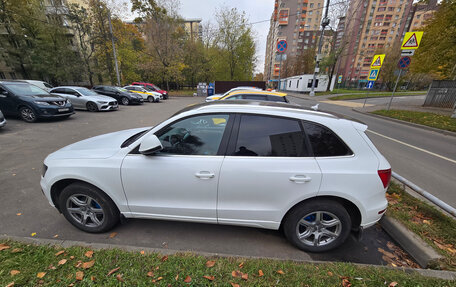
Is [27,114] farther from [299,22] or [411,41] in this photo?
[299,22]

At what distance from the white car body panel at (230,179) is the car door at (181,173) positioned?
0.01 m

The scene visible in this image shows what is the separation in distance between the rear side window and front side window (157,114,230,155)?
0.98 m

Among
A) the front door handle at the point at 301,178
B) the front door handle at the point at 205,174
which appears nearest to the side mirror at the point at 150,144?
the front door handle at the point at 205,174

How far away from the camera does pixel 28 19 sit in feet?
71.9

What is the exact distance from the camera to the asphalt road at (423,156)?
3785mm

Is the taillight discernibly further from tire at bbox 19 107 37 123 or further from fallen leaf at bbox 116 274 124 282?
tire at bbox 19 107 37 123

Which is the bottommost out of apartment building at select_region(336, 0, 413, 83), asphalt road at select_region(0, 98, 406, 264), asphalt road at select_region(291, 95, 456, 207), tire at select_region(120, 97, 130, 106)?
asphalt road at select_region(291, 95, 456, 207)

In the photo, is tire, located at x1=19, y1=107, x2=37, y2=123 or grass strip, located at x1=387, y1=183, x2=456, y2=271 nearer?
grass strip, located at x1=387, y1=183, x2=456, y2=271

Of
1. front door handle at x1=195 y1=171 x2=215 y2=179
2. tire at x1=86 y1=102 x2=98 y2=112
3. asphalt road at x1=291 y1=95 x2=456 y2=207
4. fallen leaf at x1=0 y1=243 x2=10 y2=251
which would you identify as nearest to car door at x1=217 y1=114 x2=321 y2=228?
front door handle at x1=195 y1=171 x2=215 y2=179

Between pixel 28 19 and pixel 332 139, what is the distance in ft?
118

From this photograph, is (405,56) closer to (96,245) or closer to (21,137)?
(96,245)

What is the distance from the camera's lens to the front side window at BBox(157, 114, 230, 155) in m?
2.10

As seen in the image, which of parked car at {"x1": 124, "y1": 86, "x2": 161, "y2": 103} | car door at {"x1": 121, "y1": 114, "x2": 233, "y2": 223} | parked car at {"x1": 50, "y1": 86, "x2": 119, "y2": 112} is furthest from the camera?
parked car at {"x1": 124, "y1": 86, "x2": 161, "y2": 103}

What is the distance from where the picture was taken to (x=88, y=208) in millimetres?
2348
